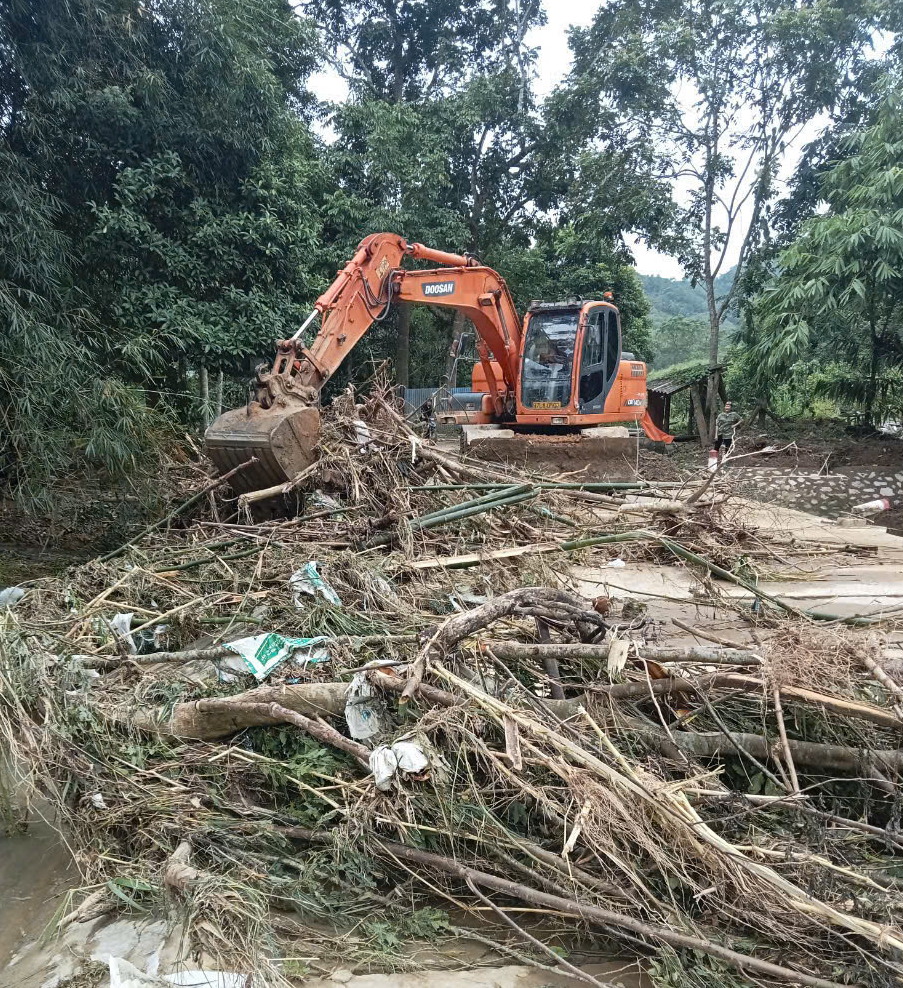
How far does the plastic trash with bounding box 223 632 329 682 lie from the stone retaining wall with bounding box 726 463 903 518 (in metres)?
8.11

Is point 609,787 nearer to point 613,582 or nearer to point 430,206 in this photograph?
point 613,582

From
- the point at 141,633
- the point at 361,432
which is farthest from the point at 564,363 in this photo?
the point at 141,633

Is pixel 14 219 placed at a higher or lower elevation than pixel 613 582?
higher

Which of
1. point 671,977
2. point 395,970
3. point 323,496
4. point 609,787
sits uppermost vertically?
point 323,496

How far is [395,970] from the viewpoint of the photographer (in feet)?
7.66

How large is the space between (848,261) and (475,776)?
30.8ft

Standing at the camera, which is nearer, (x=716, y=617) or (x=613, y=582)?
(x=716, y=617)

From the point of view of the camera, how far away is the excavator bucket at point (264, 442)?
5145mm

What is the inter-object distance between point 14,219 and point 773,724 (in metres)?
6.09

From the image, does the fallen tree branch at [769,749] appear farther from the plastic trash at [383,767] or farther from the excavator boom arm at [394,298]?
the excavator boom arm at [394,298]

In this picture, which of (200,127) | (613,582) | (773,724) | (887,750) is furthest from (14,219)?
(887,750)

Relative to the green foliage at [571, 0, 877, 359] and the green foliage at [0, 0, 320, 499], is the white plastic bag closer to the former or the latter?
the green foliage at [0, 0, 320, 499]

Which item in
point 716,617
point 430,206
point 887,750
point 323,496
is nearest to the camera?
point 887,750

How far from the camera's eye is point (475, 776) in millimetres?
2738
